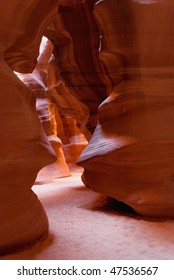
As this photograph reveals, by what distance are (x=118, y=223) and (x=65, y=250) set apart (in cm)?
84

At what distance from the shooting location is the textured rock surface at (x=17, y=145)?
242 cm

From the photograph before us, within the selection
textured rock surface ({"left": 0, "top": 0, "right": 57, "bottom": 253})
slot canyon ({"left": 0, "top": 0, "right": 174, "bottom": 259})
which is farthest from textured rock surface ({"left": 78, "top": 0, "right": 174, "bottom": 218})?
textured rock surface ({"left": 0, "top": 0, "right": 57, "bottom": 253})

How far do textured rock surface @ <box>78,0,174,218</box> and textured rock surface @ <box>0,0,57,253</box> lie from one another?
0.90 m

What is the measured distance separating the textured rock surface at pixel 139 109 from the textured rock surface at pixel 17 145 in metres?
0.90

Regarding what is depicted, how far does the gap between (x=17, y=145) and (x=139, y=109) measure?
147cm

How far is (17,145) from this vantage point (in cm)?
244

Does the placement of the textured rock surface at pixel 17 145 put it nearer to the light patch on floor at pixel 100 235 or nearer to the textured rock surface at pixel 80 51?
the light patch on floor at pixel 100 235

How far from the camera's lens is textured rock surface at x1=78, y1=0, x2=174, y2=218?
11.0 feet

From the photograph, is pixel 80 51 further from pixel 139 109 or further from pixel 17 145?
pixel 17 145

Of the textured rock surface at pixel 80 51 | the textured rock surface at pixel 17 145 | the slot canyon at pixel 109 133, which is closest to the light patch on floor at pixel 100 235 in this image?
the slot canyon at pixel 109 133

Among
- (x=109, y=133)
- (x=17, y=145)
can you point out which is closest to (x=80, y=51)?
(x=109, y=133)

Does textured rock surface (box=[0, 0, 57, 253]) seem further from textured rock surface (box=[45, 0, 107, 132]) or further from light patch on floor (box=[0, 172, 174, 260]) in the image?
textured rock surface (box=[45, 0, 107, 132])

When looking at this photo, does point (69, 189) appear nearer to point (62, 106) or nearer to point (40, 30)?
point (62, 106)

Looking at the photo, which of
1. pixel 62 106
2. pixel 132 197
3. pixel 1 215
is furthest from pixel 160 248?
pixel 62 106
